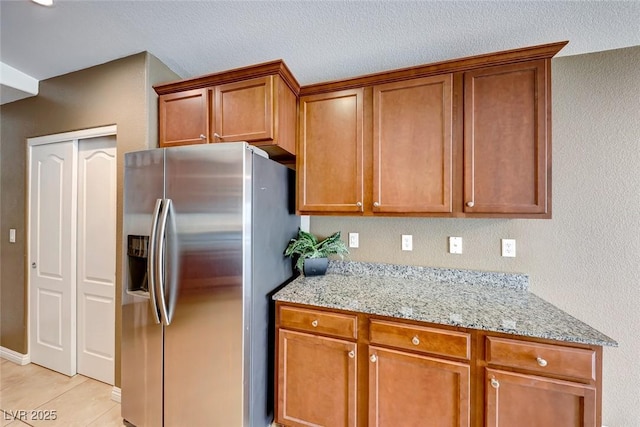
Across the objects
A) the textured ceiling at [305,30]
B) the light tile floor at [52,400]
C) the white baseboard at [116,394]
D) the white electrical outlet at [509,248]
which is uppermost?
the textured ceiling at [305,30]

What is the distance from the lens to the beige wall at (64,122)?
1.87 metres

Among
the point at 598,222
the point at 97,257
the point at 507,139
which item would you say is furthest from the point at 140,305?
the point at 598,222

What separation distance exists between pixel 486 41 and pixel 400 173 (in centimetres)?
99

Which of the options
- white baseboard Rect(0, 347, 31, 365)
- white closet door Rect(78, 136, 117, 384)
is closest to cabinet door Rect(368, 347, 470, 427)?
white closet door Rect(78, 136, 117, 384)

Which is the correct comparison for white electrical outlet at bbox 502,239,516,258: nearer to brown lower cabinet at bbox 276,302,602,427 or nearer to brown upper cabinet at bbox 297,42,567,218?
brown upper cabinet at bbox 297,42,567,218

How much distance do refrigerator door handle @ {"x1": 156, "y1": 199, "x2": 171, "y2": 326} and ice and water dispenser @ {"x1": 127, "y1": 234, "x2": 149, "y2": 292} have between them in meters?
0.20

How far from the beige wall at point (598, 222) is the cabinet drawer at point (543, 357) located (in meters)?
0.71

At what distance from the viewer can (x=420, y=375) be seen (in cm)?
131

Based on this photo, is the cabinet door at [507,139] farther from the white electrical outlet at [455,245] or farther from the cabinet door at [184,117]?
the cabinet door at [184,117]

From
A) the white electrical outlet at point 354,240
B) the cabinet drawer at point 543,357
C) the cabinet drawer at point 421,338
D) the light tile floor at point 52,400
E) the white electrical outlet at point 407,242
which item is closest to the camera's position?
the cabinet drawer at point 543,357

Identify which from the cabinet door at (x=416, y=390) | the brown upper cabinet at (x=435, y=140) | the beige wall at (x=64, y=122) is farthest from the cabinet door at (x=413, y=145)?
the beige wall at (x=64, y=122)

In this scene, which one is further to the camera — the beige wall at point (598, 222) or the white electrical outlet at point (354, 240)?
the white electrical outlet at point (354, 240)

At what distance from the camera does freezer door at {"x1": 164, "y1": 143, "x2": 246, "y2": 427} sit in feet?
4.43

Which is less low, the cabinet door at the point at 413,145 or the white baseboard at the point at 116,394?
the cabinet door at the point at 413,145
